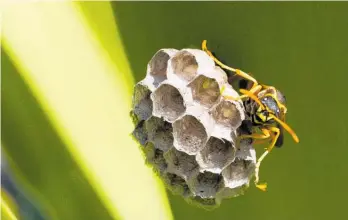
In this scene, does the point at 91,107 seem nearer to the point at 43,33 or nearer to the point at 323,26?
the point at 43,33

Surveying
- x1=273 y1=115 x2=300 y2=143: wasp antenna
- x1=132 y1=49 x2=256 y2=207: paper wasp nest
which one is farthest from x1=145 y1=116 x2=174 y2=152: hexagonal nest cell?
x1=273 y1=115 x2=300 y2=143: wasp antenna

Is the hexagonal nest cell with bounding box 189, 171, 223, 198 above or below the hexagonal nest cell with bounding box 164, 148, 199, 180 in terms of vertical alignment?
below

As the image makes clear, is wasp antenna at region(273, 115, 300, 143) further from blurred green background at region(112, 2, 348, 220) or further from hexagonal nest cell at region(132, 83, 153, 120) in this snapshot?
hexagonal nest cell at region(132, 83, 153, 120)

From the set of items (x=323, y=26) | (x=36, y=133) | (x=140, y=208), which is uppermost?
(x=323, y=26)

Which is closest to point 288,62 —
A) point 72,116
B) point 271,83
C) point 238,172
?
point 271,83

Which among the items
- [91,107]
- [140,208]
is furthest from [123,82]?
[140,208]

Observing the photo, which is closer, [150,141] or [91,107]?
[150,141]
